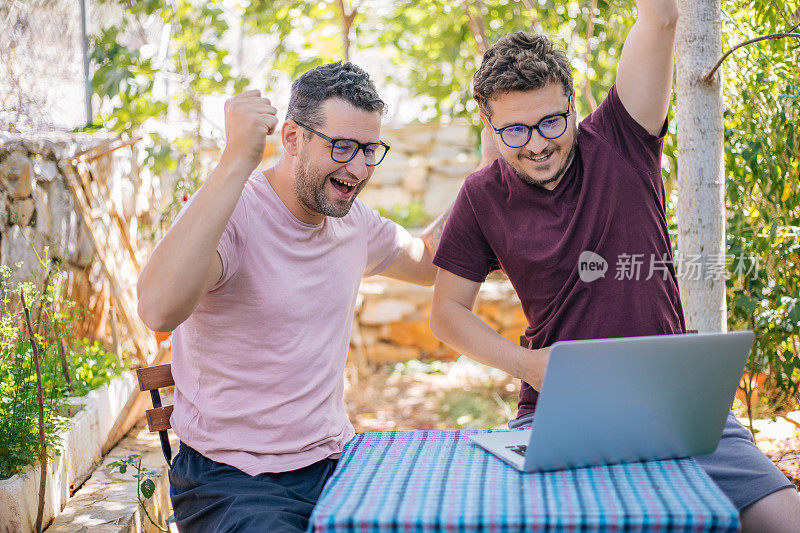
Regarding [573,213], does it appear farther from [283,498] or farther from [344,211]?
[283,498]

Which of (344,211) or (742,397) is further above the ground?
(344,211)

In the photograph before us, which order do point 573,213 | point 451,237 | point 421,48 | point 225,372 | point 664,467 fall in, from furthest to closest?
1. point 421,48
2. point 451,237
3. point 573,213
4. point 225,372
5. point 664,467

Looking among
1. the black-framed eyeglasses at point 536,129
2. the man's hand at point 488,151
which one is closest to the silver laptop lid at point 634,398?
the black-framed eyeglasses at point 536,129

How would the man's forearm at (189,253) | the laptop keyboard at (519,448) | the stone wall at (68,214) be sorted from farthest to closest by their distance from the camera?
the stone wall at (68,214)
the man's forearm at (189,253)
the laptop keyboard at (519,448)

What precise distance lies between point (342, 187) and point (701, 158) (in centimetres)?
Result: 131

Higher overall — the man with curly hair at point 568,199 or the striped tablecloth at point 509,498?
the man with curly hair at point 568,199

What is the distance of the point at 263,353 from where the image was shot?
1973 mm

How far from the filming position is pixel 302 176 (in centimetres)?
206

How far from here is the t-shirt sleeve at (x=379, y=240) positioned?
2.37m

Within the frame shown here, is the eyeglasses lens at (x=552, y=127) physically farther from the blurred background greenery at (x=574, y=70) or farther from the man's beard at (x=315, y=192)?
the blurred background greenery at (x=574, y=70)

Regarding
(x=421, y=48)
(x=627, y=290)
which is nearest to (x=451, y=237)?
(x=627, y=290)

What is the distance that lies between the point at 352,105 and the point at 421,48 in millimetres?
4321

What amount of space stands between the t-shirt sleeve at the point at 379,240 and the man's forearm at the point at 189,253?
26.7 inches

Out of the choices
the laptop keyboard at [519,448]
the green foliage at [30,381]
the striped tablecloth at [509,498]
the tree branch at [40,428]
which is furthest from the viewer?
the green foliage at [30,381]
